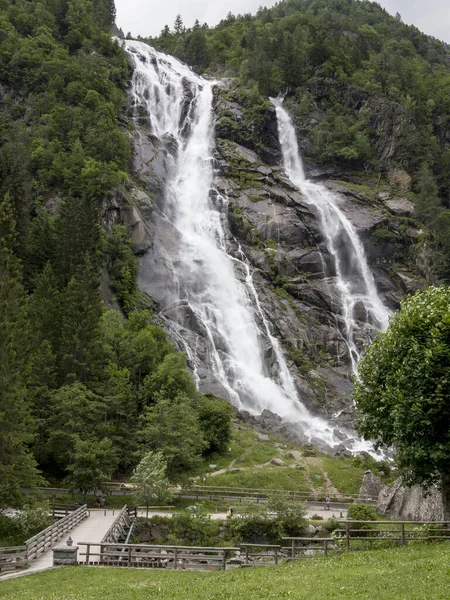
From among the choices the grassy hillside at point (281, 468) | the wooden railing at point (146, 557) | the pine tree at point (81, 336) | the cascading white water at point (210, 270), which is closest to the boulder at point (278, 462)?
the grassy hillside at point (281, 468)

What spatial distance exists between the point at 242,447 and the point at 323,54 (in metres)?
90.1

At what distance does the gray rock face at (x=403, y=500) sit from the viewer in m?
31.1

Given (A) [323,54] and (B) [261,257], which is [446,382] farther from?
(A) [323,54]

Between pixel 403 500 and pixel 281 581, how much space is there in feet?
73.1

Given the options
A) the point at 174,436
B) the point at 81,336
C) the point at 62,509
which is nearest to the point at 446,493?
the point at 174,436

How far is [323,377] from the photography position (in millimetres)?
59156

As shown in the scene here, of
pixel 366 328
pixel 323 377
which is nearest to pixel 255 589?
pixel 323 377

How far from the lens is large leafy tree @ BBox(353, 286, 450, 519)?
21.2 meters

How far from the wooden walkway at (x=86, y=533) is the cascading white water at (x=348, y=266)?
35656 mm

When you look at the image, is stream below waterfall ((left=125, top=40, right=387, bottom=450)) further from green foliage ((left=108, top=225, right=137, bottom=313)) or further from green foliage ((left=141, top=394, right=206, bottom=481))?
green foliage ((left=141, top=394, right=206, bottom=481))

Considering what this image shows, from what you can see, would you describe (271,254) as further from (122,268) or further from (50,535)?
(50,535)

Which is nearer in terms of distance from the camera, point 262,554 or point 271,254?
point 262,554

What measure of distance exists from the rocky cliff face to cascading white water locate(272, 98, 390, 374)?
3.48 feet

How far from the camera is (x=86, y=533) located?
2706 cm
